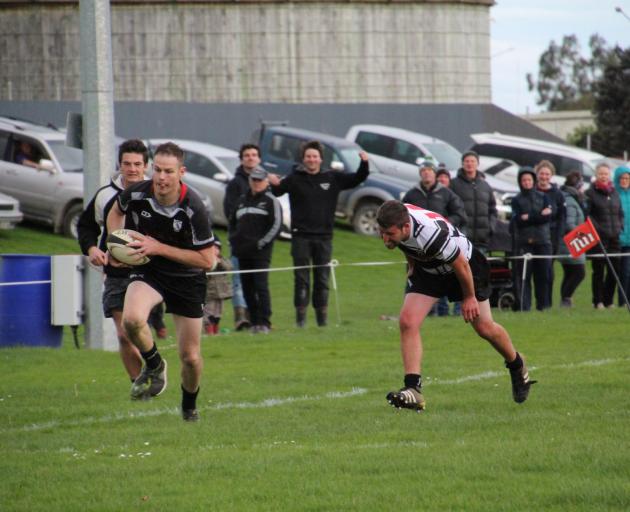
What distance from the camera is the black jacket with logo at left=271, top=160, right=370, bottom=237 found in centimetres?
1614

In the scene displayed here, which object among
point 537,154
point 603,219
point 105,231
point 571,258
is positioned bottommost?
point 571,258

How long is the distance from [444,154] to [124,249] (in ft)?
77.6

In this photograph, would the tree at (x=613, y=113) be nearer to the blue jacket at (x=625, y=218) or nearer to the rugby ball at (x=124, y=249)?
the blue jacket at (x=625, y=218)

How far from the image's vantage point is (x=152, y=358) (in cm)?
961

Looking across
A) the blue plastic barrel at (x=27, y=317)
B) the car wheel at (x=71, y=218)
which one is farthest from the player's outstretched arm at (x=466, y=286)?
the car wheel at (x=71, y=218)

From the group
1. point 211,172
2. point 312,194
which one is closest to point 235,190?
point 312,194

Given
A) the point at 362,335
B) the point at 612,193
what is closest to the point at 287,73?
the point at 612,193

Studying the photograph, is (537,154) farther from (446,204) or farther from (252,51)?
(446,204)

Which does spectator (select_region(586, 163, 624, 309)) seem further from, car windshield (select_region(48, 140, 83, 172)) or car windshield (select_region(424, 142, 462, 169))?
car windshield (select_region(424, 142, 462, 169))

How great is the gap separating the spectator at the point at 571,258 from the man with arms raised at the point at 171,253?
1057cm

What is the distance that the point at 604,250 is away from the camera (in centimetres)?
1755

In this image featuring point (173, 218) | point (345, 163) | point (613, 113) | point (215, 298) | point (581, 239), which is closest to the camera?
point (173, 218)

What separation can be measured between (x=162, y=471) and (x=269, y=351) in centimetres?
646

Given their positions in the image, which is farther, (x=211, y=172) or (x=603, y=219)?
(x=211, y=172)
